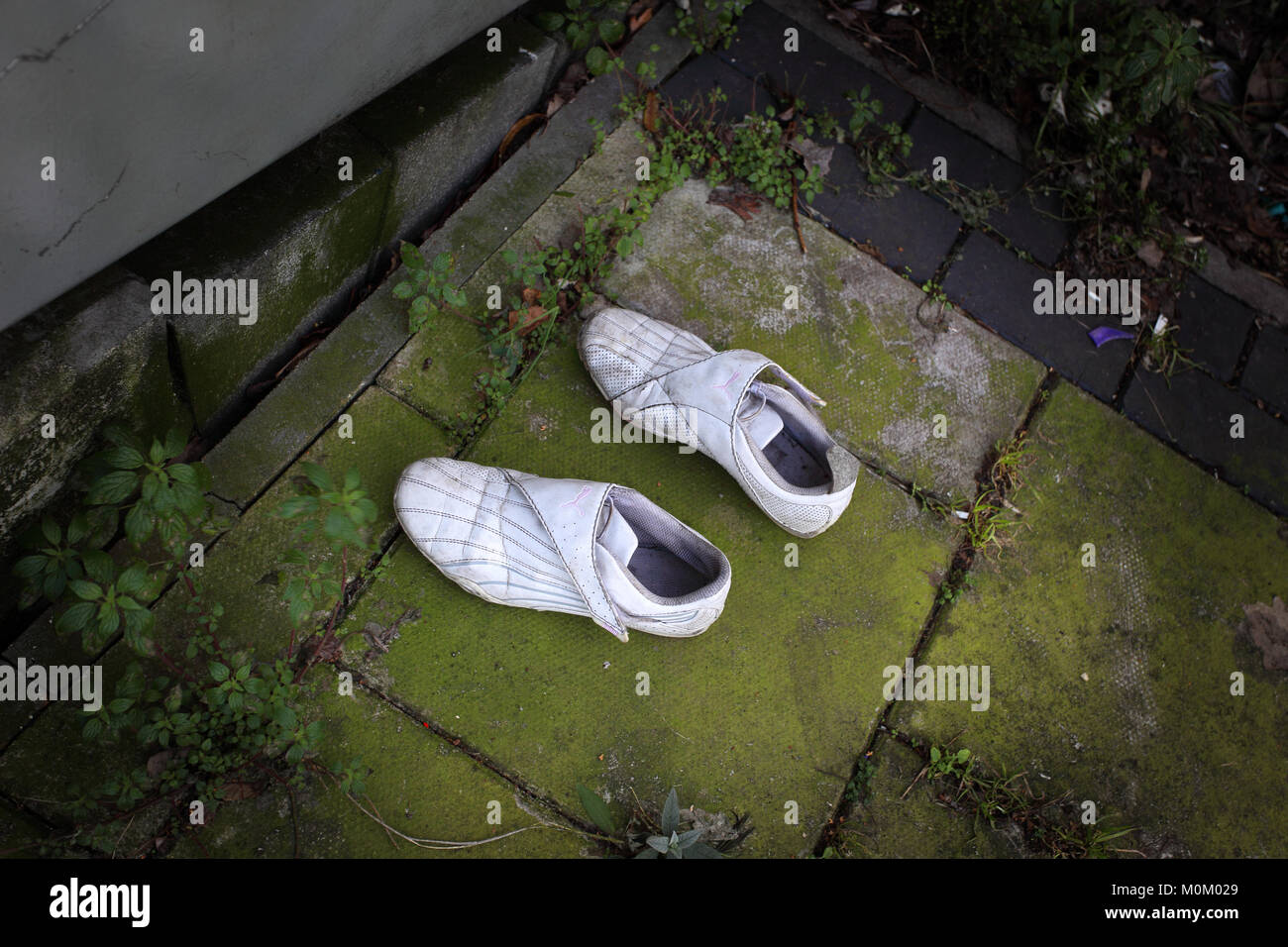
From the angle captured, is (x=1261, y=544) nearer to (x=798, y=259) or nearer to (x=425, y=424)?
(x=798, y=259)

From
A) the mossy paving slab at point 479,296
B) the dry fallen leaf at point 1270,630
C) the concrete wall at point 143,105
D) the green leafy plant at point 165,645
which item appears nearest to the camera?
the concrete wall at point 143,105

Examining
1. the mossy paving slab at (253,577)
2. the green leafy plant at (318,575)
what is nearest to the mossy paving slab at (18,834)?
the mossy paving slab at (253,577)

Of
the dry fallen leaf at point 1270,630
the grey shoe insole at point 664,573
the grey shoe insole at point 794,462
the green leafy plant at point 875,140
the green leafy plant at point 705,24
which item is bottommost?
the dry fallen leaf at point 1270,630

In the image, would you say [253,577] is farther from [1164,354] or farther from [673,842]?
[1164,354]

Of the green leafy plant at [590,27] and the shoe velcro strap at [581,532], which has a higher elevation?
the green leafy plant at [590,27]

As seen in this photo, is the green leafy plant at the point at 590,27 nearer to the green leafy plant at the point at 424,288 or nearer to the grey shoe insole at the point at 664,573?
the green leafy plant at the point at 424,288

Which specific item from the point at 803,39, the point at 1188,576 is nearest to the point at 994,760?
the point at 1188,576
